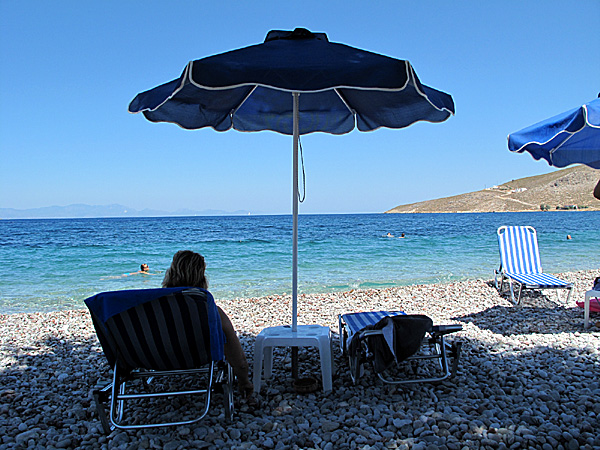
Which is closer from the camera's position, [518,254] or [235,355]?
[235,355]

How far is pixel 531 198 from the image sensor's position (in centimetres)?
8025

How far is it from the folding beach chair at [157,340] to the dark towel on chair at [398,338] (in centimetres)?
98

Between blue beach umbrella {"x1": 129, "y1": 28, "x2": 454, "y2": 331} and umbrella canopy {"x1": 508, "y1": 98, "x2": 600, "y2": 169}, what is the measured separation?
4.79ft

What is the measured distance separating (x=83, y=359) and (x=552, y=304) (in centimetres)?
640

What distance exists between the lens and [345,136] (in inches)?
175

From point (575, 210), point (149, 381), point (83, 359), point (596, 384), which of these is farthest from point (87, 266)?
point (575, 210)

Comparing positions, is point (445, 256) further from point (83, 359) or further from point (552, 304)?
point (83, 359)

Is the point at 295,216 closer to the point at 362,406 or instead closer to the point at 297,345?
the point at 297,345

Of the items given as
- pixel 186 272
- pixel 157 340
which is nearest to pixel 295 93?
pixel 186 272

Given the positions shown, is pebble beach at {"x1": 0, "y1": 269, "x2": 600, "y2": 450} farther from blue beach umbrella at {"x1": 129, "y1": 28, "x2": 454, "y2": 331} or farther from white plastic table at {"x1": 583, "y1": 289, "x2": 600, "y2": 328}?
blue beach umbrella at {"x1": 129, "y1": 28, "x2": 454, "y2": 331}

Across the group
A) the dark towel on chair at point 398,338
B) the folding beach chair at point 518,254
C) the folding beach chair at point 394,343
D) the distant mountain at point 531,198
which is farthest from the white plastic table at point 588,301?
the distant mountain at point 531,198

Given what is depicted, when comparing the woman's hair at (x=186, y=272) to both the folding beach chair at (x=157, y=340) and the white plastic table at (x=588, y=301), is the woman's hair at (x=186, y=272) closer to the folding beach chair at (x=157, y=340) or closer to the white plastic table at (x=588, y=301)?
the folding beach chair at (x=157, y=340)

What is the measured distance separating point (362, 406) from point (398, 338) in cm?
49

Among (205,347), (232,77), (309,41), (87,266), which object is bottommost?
(87,266)
